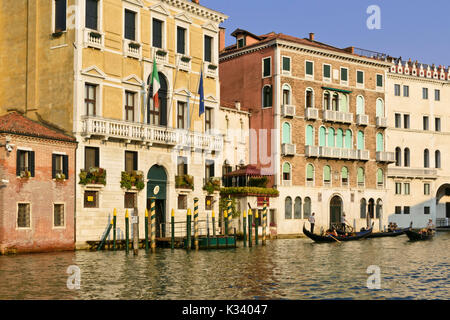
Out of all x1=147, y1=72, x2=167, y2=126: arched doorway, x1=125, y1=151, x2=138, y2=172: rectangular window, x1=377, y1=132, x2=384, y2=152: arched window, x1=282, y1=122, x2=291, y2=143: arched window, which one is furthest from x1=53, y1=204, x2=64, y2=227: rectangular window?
x1=377, y1=132, x2=384, y2=152: arched window

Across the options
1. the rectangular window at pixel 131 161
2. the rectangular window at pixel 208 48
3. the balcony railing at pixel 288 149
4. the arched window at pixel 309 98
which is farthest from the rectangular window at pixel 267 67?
the rectangular window at pixel 131 161

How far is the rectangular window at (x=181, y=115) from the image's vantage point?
3494 centimetres

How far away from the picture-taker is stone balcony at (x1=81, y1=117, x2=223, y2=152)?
29.7 meters

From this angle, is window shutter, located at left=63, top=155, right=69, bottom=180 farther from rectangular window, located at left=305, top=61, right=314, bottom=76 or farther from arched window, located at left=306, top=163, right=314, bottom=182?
rectangular window, located at left=305, top=61, right=314, bottom=76

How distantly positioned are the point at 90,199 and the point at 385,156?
2507 cm

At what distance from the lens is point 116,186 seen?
30.9 m

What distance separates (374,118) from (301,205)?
373 inches

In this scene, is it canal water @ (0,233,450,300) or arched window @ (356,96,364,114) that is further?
arched window @ (356,96,364,114)

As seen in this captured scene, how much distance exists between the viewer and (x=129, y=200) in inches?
1251

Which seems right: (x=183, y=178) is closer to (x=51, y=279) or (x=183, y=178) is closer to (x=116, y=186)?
(x=116, y=186)

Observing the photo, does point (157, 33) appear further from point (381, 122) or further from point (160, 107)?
point (381, 122)

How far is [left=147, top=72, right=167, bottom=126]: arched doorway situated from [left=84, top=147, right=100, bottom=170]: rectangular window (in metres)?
3.73

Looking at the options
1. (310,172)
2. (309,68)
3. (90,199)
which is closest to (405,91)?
(309,68)

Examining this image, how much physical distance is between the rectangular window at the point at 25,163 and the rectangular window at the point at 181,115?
9.36 m
